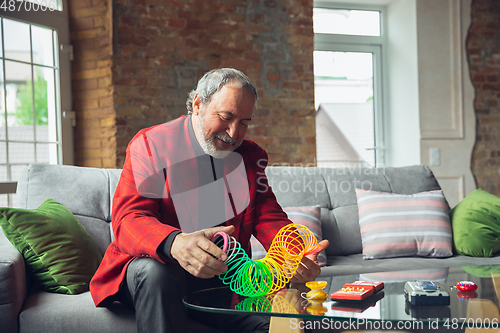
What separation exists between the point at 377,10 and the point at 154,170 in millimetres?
3888

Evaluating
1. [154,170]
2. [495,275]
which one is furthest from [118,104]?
[495,275]

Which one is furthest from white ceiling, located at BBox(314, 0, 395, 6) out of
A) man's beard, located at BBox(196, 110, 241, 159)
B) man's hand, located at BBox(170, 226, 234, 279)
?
man's hand, located at BBox(170, 226, 234, 279)

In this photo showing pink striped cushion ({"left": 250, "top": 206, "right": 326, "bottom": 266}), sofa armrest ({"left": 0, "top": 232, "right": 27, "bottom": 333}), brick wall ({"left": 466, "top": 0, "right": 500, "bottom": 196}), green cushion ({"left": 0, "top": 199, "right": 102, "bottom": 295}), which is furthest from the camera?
brick wall ({"left": 466, "top": 0, "right": 500, "bottom": 196})

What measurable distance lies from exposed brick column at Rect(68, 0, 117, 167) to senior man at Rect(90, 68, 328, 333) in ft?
6.17

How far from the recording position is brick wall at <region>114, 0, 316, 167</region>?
3.51 meters

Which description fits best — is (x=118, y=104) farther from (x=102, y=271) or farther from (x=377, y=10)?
(x=377, y=10)

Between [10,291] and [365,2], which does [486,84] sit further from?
[10,291]

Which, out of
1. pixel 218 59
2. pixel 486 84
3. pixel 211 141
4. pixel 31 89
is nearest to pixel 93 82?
pixel 31 89

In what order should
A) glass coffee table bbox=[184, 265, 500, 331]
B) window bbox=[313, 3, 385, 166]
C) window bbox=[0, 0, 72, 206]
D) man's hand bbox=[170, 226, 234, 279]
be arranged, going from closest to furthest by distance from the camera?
1. glass coffee table bbox=[184, 265, 500, 331]
2. man's hand bbox=[170, 226, 234, 279]
3. window bbox=[0, 0, 72, 206]
4. window bbox=[313, 3, 385, 166]

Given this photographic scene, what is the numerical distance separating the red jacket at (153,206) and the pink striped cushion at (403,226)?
3.09 ft

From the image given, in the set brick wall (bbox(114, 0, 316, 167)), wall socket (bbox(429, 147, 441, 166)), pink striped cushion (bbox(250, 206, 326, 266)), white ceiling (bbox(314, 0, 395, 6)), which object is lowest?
pink striped cushion (bbox(250, 206, 326, 266))

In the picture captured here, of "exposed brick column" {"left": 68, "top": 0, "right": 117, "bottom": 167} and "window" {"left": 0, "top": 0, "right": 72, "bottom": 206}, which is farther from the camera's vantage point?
"exposed brick column" {"left": 68, "top": 0, "right": 117, "bottom": 167}

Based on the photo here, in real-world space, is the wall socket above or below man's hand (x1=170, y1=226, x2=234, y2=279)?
above

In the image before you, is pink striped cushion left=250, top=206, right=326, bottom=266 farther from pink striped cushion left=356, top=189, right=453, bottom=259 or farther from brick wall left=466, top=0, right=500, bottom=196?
brick wall left=466, top=0, right=500, bottom=196
